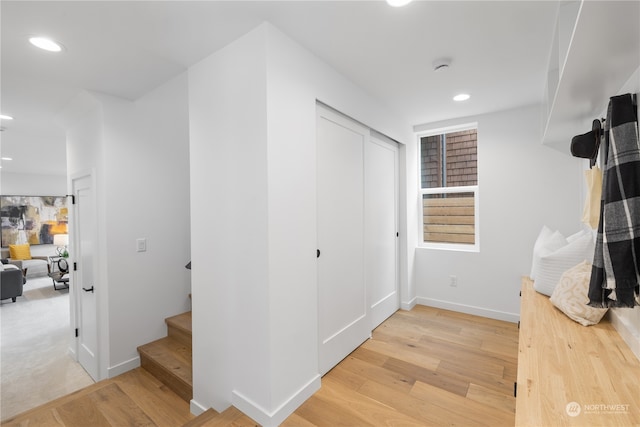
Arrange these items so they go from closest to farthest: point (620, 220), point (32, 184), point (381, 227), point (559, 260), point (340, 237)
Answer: point (620, 220)
point (559, 260)
point (340, 237)
point (381, 227)
point (32, 184)

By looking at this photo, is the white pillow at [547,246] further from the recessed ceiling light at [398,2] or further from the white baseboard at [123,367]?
the white baseboard at [123,367]

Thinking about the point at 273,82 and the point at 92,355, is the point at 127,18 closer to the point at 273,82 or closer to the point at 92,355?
the point at 273,82

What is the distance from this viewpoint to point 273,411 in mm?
1688

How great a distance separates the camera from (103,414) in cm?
214

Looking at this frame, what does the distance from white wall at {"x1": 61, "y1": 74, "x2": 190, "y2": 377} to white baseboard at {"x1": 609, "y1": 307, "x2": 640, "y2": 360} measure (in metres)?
3.10

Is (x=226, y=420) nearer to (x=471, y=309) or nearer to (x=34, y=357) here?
(x=471, y=309)

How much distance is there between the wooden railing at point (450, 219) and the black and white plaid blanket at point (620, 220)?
2.64 meters

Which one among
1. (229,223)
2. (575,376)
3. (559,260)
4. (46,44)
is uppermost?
(46,44)

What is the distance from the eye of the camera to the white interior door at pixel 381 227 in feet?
9.57

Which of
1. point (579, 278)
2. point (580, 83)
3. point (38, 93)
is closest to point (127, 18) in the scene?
point (38, 93)

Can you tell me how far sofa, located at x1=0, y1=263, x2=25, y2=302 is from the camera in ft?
17.4

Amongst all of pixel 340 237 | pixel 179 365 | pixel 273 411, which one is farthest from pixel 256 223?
pixel 179 365

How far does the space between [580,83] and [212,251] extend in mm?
2119

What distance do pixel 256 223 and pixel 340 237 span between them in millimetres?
917
